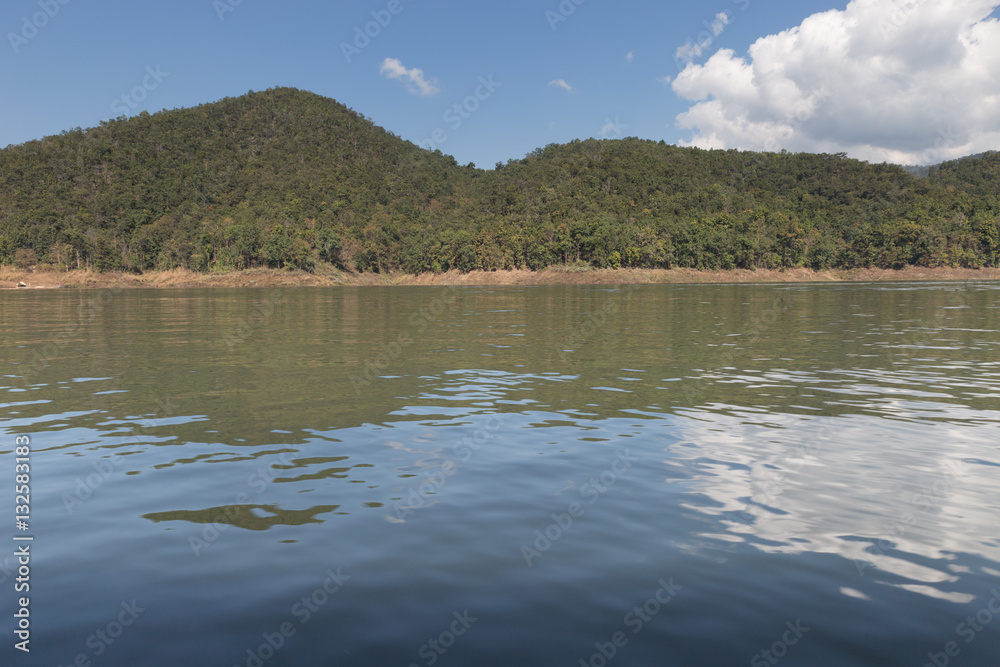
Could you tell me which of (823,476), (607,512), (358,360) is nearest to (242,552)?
(607,512)

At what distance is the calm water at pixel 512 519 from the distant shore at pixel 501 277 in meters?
154

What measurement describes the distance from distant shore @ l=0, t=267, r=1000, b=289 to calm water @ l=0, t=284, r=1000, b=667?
15425 cm

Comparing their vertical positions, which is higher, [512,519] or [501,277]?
[501,277]

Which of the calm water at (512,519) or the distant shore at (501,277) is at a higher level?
the distant shore at (501,277)

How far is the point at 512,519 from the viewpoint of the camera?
30.1 feet

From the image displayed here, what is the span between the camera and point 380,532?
8625 mm

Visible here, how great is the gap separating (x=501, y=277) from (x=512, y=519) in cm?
17271

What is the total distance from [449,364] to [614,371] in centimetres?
638

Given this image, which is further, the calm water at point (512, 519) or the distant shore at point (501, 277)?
the distant shore at point (501, 277)

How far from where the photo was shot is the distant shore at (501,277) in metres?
175

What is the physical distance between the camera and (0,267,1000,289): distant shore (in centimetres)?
17475

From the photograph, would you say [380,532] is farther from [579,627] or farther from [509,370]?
[509,370]

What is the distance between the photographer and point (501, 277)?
181 meters

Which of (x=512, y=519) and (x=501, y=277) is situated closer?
(x=512, y=519)
